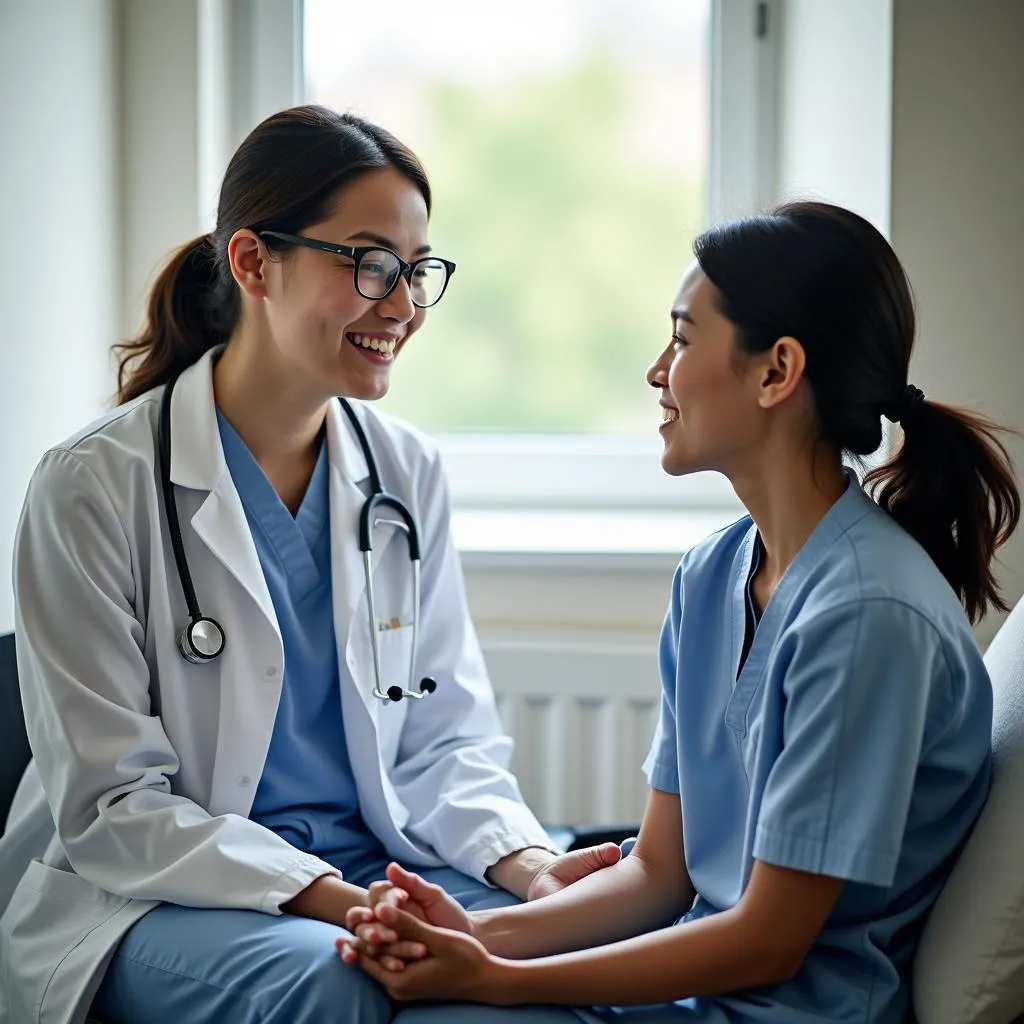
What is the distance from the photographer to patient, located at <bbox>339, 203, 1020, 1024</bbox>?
950 mm

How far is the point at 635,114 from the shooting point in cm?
Result: 218

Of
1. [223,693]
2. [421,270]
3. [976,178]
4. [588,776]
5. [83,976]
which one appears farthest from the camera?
[588,776]

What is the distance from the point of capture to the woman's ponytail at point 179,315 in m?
1.48

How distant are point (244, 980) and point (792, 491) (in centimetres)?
69

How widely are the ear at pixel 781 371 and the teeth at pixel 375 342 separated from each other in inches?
20.6

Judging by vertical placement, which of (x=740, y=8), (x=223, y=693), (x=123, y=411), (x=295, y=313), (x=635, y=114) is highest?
(x=740, y=8)

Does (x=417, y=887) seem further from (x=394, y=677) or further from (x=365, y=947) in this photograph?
(x=394, y=677)

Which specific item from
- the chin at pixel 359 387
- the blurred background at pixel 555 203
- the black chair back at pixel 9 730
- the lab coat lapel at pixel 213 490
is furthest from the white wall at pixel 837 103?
the black chair back at pixel 9 730

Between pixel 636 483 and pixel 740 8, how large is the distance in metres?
0.88

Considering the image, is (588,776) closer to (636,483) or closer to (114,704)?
(636,483)

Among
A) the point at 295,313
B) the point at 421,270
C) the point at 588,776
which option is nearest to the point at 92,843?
the point at 295,313

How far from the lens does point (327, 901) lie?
119cm

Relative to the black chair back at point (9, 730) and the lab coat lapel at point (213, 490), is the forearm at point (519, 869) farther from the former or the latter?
the black chair back at point (9, 730)

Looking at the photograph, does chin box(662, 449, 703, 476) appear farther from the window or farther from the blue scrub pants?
the window
